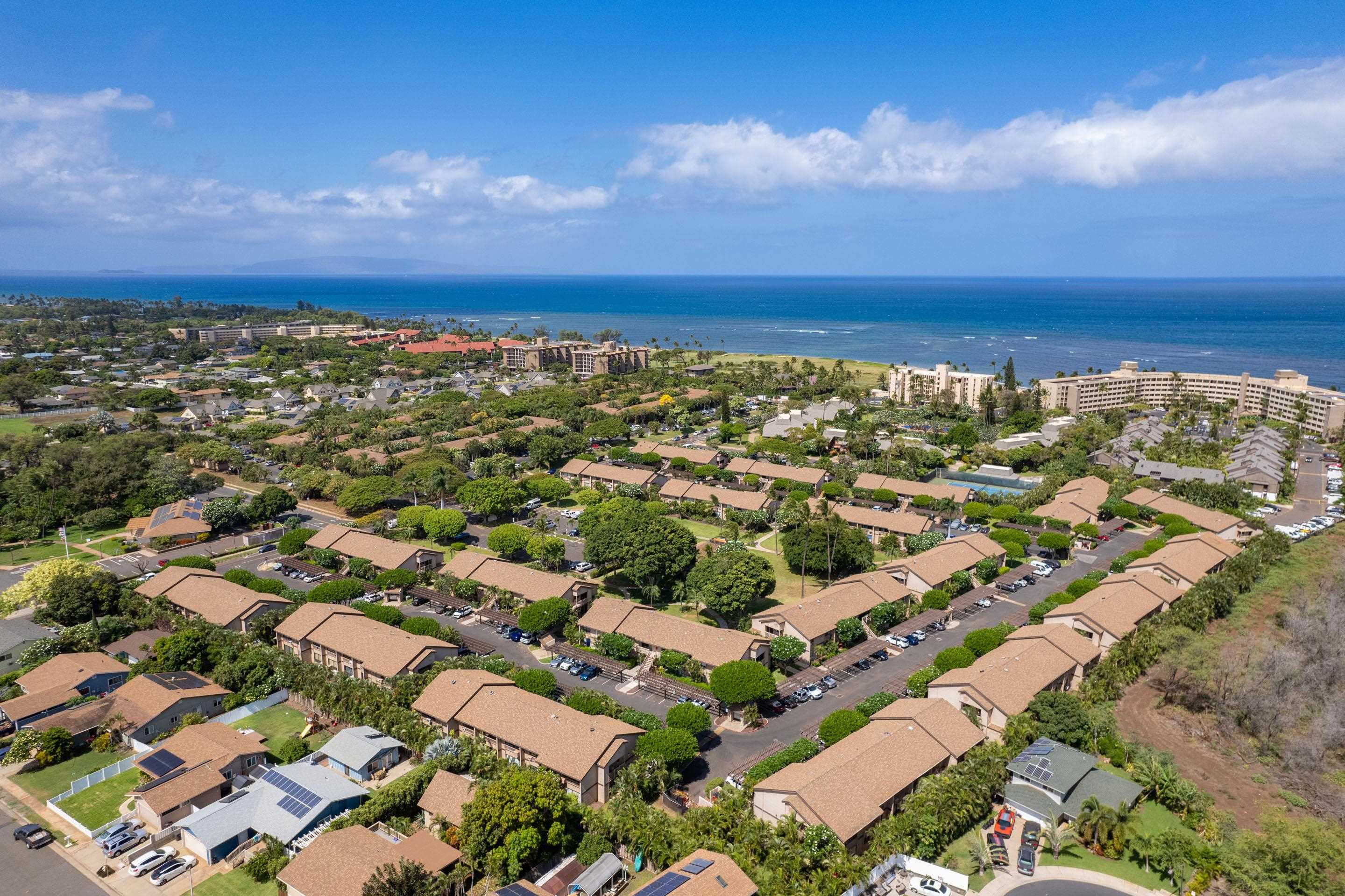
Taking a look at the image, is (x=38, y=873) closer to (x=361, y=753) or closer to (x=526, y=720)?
(x=361, y=753)

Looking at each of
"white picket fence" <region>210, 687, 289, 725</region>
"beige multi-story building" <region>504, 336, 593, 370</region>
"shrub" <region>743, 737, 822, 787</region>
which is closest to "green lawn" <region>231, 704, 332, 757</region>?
"white picket fence" <region>210, 687, 289, 725</region>

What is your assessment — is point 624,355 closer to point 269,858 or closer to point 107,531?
point 107,531

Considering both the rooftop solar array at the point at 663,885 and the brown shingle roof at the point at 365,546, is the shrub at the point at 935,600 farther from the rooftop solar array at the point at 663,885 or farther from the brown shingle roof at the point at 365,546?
the brown shingle roof at the point at 365,546

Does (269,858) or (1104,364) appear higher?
(1104,364)

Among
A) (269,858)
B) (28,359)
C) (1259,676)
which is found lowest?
(269,858)

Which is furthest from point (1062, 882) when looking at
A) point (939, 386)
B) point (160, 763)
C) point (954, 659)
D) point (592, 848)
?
point (939, 386)

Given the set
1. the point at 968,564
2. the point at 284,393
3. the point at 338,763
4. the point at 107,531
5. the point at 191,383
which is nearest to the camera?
the point at 338,763

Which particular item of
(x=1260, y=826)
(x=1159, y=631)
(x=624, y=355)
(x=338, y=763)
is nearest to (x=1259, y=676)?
(x=1159, y=631)
